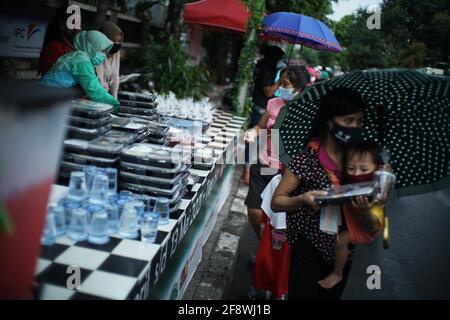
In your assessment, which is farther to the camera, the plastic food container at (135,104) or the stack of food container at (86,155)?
the plastic food container at (135,104)

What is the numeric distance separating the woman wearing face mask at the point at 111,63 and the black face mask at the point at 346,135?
2.32 m

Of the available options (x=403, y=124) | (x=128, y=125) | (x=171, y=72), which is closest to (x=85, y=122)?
(x=128, y=125)

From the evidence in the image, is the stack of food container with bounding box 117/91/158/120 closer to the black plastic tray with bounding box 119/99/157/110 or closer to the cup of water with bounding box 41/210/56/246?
the black plastic tray with bounding box 119/99/157/110

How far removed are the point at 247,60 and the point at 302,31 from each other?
4.59 feet

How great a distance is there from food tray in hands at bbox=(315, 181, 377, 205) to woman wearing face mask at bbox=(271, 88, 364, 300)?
0.05m

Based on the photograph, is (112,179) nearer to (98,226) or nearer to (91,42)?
(98,226)

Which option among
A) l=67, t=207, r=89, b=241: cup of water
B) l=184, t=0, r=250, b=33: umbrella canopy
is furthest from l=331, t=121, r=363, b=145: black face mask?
l=184, t=0, r=250, b=33: umbrella canopy

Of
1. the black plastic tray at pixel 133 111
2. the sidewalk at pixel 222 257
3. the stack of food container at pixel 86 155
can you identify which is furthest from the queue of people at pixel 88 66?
the sidewalk at pixel 222 257

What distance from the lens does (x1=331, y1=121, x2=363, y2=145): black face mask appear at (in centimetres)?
208

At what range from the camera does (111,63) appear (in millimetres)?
3922

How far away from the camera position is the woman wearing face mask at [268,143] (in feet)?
12.0

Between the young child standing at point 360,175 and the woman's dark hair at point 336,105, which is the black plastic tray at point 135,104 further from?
the young child standing at point 360,175

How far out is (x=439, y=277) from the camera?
4.36 m
